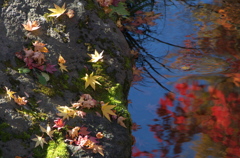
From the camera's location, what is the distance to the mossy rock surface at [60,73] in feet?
7.52

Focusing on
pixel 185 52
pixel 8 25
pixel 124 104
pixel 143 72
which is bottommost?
pixel 124 104

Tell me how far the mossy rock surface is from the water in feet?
1.08

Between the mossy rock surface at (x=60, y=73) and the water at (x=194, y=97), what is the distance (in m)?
0.33

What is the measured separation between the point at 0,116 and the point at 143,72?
1.80 m

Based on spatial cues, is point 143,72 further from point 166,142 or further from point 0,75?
Result: point 0,75

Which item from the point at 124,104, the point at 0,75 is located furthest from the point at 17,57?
the point at 124,104

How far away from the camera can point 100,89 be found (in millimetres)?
2830

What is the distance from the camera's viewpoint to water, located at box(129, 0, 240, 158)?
9.12ft

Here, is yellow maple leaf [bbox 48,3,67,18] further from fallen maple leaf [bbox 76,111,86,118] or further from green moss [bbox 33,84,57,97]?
fallen maple leaf [bbox 76,111,86,118]

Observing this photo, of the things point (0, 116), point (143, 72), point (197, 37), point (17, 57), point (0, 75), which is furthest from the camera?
point (197, 37)

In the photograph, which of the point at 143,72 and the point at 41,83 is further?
the point at 143,72

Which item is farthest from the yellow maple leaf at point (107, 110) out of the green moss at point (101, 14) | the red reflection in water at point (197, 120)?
the green moss at point (101, 14)

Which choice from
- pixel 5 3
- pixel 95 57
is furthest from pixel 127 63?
pixel 5 3

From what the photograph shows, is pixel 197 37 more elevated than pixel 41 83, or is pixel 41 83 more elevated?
pixel 197 37
